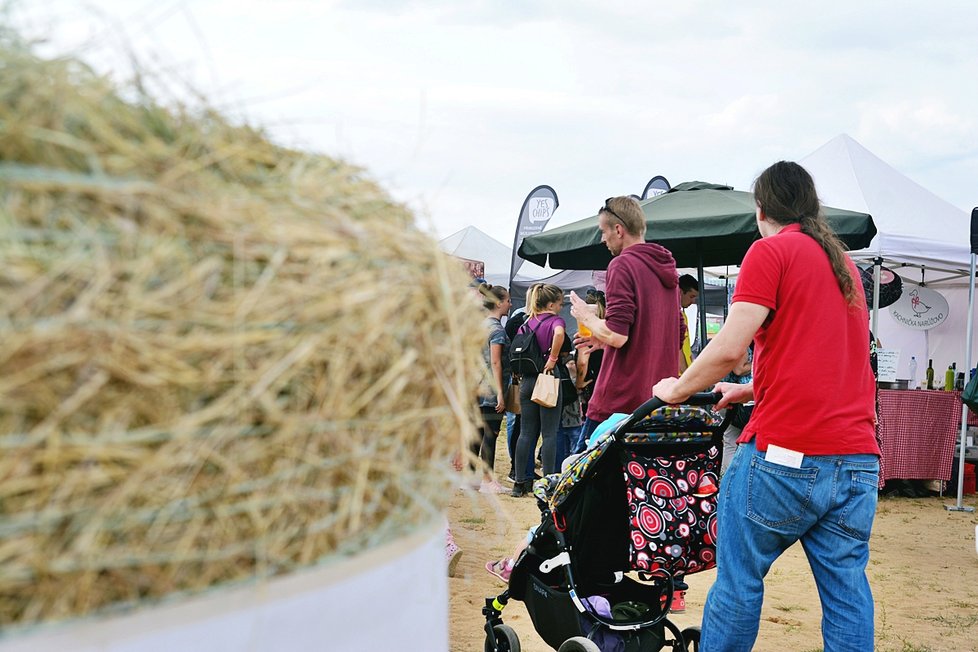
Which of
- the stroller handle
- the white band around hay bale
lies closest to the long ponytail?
the stroller handle

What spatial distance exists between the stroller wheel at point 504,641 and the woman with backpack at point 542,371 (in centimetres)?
387

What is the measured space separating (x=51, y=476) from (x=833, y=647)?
2.51 m

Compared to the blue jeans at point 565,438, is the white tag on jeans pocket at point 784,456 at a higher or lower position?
higher

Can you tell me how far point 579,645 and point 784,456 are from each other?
1.01 meters

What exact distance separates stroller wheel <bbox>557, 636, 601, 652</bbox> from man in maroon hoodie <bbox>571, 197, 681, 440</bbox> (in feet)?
4.24

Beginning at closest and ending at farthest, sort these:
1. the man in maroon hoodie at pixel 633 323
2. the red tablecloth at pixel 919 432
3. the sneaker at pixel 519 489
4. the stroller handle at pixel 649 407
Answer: the stroller handle at pixel 649 407, the man in maroon hoodie at pixel 633 323, the sneaker at pixel 519 489, the red tablecloth at pixel 919 432

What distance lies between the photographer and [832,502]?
250 cm

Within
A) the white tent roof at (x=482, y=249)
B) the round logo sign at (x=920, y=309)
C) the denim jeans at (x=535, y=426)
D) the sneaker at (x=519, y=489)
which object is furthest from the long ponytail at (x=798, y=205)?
the white tent roof at (x=482, y=249)

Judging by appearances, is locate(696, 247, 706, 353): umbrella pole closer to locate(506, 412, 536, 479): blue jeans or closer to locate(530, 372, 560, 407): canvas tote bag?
locate(530, 372, 560, 407): canvas tote bag

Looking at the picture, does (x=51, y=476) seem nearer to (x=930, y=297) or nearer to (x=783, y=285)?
(x=783, y=285)

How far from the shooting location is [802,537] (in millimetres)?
2625

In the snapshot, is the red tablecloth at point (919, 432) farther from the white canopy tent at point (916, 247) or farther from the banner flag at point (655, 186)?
the banner flag at point (655, 186)

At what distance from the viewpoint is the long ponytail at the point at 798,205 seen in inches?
102

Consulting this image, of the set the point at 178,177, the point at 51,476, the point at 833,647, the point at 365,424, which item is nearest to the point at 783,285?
the point at 833,647
